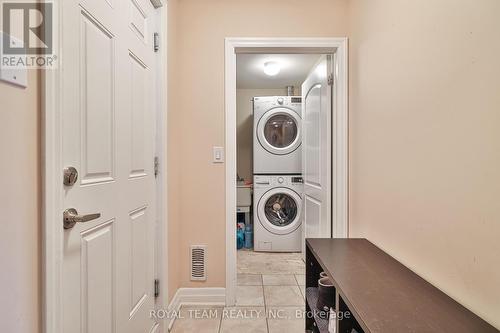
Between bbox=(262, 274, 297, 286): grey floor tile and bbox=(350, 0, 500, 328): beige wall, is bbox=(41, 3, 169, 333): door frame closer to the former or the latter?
bbox=(350, 0, 500, 328): beige wall

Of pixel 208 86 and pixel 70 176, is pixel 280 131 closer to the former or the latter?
pixel 208 86

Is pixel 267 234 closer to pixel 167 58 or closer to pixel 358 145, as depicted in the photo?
pixel 358 145

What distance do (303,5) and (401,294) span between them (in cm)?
195

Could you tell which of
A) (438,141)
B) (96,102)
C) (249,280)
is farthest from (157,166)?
(249,280)

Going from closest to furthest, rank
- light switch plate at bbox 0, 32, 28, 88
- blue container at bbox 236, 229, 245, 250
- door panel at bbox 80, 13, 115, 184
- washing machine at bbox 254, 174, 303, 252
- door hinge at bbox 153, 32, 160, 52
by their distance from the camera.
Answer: light switch plate at bbox 0, 32, 28, 88 → door panel at bbox 80, 13, 115, 184 → door hinge at bbox 153, 32, 160, 52 → washing machine at bbox 254, 174, 303, 252 → blue container at bbox 236, 229, 245, 250

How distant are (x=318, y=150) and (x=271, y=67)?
1424mm

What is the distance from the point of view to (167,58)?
1.72 m

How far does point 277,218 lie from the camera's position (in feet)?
11.1

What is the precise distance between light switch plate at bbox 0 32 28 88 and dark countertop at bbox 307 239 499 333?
41.8 inches

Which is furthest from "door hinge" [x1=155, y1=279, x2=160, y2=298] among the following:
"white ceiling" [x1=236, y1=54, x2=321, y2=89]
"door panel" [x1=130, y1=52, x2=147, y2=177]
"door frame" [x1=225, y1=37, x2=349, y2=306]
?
"white ceiling" [x1=236, y1=54, x2=321, y2=89]

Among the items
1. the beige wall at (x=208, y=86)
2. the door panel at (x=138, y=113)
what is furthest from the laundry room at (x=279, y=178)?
the door panel at (x=138, y=113)

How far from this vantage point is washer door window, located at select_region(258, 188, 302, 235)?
3.30m

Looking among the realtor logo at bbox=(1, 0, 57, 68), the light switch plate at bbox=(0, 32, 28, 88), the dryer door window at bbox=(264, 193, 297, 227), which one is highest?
the realtor logo at bbox=(1, 0, 57, 68)

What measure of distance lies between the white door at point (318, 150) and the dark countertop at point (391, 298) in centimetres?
84
